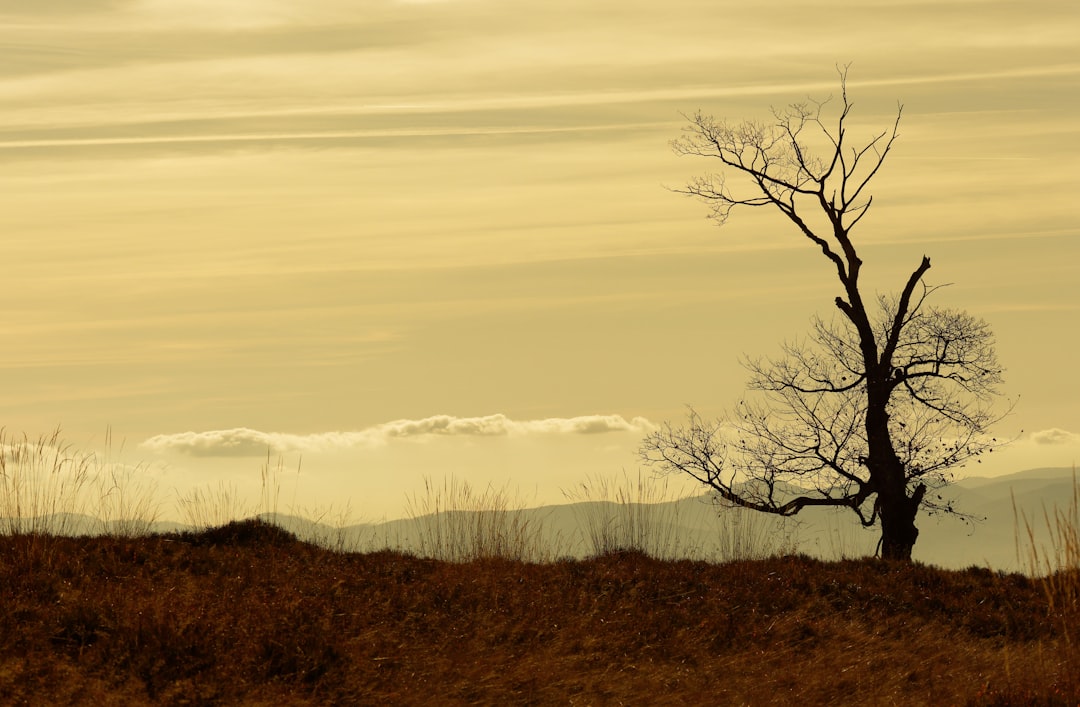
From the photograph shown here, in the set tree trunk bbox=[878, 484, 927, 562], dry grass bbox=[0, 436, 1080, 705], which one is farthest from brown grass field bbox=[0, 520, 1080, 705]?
tree trunk bbox=[878, 484, 927, 562]

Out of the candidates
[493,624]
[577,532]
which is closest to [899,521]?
[577,532]

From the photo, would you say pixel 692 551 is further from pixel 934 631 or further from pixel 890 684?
pixel 890 684

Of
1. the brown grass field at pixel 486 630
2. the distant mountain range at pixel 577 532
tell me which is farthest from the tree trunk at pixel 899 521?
the brown grass field at pixel 486 630

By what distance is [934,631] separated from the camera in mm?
15930

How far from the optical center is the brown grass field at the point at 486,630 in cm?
1180

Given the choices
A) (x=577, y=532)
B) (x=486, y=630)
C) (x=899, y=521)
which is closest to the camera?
(x=486, y=630)

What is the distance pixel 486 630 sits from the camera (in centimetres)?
1371

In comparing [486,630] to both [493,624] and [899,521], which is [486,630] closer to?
[493,624]

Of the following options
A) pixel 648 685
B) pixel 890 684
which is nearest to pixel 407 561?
pixel 648 685

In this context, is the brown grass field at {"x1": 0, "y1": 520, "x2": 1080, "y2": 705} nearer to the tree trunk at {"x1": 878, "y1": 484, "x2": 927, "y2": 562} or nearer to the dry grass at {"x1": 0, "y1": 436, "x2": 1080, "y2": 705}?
the dry grass at {"x1": 0, "y1": 436, "x2": 1080, "y2": 705}

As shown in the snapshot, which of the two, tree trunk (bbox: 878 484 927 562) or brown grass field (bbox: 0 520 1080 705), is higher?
tree trunk (bbox: 878 484 927 562)

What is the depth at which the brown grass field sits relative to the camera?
11.8m

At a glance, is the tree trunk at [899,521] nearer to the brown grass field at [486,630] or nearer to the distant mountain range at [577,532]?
the distant mountain range at [577,532]

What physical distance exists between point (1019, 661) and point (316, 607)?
8.81m
